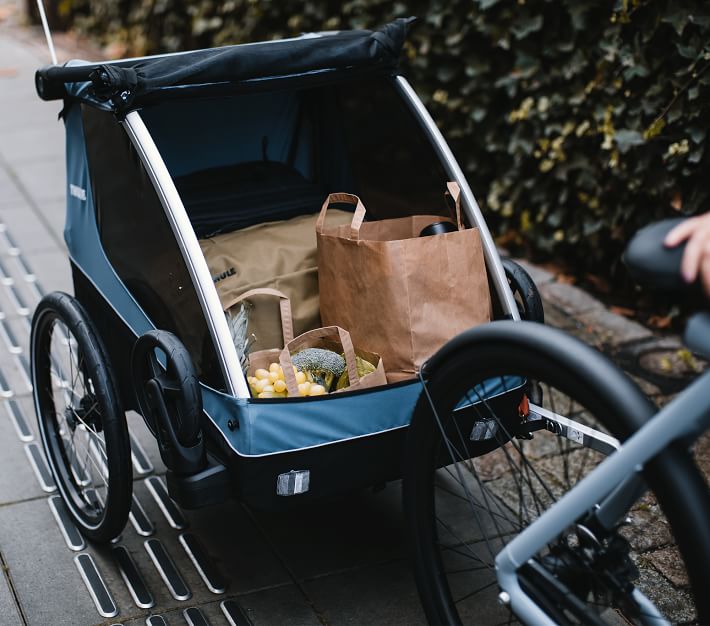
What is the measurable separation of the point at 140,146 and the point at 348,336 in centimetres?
70

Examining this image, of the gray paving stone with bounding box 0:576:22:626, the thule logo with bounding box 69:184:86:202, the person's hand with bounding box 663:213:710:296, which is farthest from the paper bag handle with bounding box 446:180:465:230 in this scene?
the gray paving stone with bounding box 0:576:22:626

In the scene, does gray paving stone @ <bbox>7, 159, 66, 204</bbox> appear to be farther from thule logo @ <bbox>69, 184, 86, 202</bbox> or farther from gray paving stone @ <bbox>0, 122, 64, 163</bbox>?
thule logo @ <bbox>69, 184, 86, 202</bbox>

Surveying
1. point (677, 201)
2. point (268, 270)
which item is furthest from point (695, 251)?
point (677, 201)

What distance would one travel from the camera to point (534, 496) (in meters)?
2.18

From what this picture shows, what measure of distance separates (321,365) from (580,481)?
738mm

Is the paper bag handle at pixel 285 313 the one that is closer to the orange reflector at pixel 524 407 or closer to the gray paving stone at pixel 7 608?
the orange reflector at pixel 524 407

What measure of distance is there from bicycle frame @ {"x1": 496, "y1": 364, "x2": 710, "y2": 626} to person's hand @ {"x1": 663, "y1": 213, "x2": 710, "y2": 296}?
180 mm

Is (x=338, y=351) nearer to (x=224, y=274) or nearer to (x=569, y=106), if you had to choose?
(x=224, y=274)

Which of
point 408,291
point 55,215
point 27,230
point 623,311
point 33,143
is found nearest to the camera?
point 408,291

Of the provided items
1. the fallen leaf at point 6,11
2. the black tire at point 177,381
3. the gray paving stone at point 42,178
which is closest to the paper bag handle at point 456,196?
the black tire at point 177,381

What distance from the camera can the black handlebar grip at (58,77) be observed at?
247 centimetres

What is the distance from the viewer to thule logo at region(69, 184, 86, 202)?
9.11ft

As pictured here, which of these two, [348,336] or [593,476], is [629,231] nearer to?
[348,336]

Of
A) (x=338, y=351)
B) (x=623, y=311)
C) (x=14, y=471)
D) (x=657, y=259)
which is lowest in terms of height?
(x=623, y=311)
